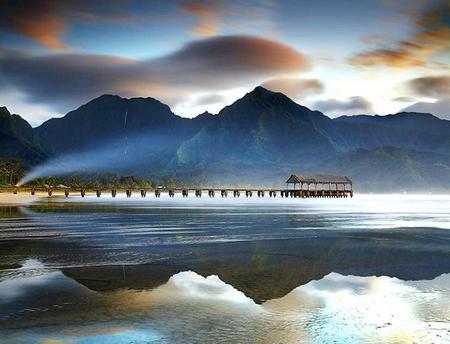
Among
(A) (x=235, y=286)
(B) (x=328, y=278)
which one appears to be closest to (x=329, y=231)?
(B) (x=328, y=278)

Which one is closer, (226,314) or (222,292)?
(226,314)

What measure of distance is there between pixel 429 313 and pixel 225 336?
4.44 metres

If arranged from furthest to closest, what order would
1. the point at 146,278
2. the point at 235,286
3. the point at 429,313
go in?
the point at 146,278 < the point at 235,286 < the point at 429,313

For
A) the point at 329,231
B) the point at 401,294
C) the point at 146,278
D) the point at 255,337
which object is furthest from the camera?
the point at 329,231

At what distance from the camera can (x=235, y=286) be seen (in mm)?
12945

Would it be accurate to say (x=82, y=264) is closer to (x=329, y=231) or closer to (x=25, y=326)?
(x=25, y=326)

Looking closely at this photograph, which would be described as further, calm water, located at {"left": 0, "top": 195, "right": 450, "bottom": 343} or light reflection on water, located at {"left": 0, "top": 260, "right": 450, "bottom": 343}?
calm water, located at {"left": 0, "top": 195, "right": 450, "bottom": 343}

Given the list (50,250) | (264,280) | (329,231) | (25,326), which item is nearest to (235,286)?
(264,280)

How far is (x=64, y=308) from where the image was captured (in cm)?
1030

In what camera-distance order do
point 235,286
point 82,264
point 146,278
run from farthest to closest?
point 82,264 → point 146,278 → point 235,286

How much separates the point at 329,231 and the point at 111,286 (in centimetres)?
1917

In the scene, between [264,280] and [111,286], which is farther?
[264,280]

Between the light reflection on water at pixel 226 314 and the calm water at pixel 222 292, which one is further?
the calm water at pixel 222 292

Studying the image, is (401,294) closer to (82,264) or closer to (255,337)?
(255,337)
